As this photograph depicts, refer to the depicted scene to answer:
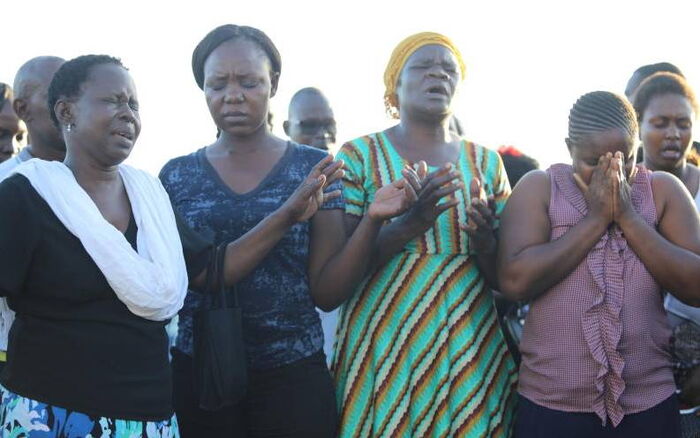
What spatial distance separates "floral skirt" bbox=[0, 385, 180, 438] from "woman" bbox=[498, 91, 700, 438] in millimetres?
1510

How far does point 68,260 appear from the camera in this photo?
105 inches

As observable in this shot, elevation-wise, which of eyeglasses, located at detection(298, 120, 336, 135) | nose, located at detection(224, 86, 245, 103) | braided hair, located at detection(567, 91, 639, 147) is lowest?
braided hair, located at detection(567, 91, 639, 147)

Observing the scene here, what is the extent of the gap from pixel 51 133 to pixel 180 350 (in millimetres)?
1201

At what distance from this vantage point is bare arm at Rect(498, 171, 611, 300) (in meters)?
3.22

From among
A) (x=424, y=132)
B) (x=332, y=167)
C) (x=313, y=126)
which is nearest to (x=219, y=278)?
(x=332, y=167)

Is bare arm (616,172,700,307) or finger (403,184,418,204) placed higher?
finger (403,184,418,204)

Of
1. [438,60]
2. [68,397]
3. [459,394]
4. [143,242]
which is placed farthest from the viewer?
[438,60]

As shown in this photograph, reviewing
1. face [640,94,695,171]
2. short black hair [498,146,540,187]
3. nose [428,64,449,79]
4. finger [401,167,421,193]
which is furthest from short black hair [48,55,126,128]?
short black hair [498,146,540,187]

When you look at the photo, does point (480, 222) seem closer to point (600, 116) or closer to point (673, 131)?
point (600, 116)

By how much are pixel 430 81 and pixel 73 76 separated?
1.49 metres

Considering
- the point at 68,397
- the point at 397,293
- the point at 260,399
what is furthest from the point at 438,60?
the point at 68,397

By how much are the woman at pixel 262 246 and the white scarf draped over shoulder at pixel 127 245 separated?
14.0 inches

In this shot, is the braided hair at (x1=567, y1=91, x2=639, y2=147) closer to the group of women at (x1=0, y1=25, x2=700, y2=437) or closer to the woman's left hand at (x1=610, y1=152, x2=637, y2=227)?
the group of women at (x1=0, y1=25, x2=700, y2=437)

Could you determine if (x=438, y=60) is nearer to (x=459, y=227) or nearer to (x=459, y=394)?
(x=459, y=227)
